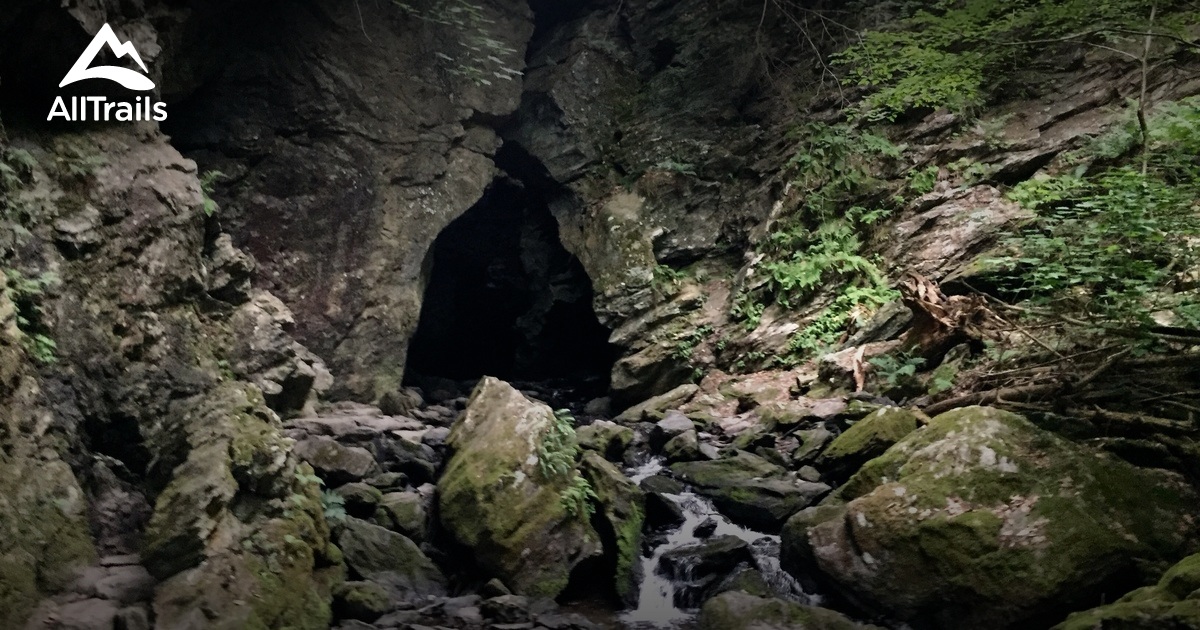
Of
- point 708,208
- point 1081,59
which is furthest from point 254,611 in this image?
point 1081,59

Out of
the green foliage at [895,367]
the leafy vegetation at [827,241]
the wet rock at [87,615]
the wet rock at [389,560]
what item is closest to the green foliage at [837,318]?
the leafy vegetation at [827,241]

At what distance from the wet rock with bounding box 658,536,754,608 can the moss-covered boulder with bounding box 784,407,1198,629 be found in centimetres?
63

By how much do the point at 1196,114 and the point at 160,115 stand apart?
33.7 ft

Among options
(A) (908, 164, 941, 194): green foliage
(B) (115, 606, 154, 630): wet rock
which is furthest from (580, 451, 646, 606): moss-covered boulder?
(A) (908, 164, 941, 194): green foliage

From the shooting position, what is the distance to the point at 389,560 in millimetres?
5570

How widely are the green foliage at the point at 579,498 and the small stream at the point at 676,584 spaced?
0.70 meters

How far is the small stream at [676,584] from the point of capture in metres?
5.44

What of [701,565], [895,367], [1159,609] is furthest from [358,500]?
[895,367]

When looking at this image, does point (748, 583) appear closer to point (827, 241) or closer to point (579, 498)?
point (579, 498)

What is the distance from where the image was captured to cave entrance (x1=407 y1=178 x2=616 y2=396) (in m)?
15.4

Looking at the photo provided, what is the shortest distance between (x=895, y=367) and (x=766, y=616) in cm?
438

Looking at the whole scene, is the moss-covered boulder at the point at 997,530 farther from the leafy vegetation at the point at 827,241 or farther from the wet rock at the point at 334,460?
the leafy vegetation at the point at 827,241

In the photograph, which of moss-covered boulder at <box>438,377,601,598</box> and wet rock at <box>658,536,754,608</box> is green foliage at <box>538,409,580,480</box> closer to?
moss-covered boulder at <box>438,377,601,598</box>

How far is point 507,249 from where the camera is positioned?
55.2ft
